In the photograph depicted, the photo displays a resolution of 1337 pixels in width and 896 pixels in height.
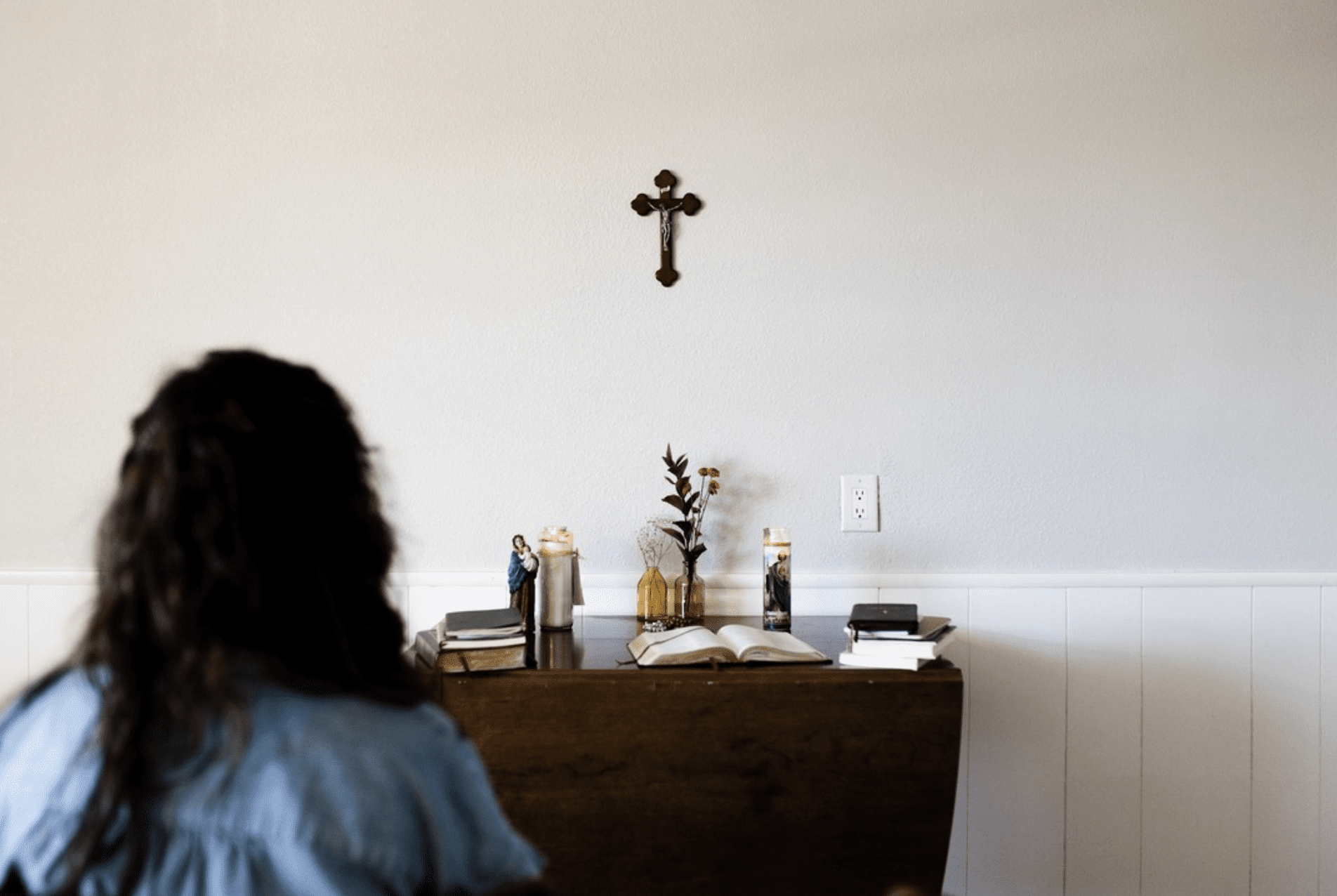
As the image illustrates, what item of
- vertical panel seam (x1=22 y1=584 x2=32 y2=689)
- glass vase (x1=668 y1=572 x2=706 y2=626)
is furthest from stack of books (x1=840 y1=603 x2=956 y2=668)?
vertical panel seam (x1=22 y1=584 x2=32 y2=689)

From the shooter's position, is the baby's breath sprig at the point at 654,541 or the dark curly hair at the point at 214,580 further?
the baby's breath sprig at the point at 654,541

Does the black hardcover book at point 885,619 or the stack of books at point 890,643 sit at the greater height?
the black hardcover book at point 885,619

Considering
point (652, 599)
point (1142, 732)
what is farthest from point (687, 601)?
point (1142, 732)

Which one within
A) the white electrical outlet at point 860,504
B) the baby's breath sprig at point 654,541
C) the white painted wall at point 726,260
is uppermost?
the white painted wall at point 726,260

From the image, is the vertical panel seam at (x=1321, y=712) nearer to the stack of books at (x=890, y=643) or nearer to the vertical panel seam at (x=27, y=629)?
the stack of books at (x=890, y=643)

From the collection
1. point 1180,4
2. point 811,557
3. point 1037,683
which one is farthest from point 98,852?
point 1180,4

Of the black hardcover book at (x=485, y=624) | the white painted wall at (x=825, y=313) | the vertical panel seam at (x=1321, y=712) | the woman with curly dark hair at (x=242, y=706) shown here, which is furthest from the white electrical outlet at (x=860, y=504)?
the woman with curly dark hair at (x=242, y=706)

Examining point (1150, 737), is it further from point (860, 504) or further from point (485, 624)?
point (485, 624)

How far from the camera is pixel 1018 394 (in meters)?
2.41

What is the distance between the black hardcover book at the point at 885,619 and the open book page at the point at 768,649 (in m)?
0.09

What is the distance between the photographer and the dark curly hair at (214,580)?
85 cm

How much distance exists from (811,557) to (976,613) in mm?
371

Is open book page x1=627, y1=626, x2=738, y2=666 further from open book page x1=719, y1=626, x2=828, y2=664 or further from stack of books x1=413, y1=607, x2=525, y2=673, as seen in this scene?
stack of books x1=413, y1=607, x2=525, y2=673

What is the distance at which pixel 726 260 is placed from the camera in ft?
8.04
